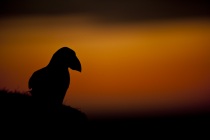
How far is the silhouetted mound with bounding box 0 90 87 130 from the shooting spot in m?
13.5

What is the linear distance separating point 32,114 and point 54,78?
247 centimetres

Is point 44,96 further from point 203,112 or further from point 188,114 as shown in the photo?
point 203,112

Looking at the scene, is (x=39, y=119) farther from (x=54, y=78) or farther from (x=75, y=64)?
(x=75, y=64)

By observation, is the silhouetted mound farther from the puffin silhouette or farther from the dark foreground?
the puffin silhouette

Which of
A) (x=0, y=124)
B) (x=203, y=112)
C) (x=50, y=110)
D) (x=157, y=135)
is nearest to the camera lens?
(x=0, y=124)

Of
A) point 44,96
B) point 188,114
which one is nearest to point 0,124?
point 44,96

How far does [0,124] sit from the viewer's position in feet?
43.4

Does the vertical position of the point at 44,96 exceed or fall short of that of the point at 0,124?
it exceeds it

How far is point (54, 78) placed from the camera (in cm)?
1627

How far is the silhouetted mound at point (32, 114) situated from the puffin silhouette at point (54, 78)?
94 centimetres

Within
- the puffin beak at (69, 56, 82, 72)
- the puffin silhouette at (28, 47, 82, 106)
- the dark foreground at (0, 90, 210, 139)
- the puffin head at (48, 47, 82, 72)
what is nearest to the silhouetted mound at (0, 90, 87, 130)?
the dark foreground at (0, 90, 210, 139)

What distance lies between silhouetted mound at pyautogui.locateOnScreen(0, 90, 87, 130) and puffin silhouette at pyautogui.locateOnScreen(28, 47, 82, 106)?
938 millimetres

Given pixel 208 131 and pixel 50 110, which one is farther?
pixel 208 131

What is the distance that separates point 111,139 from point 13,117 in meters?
3.42
